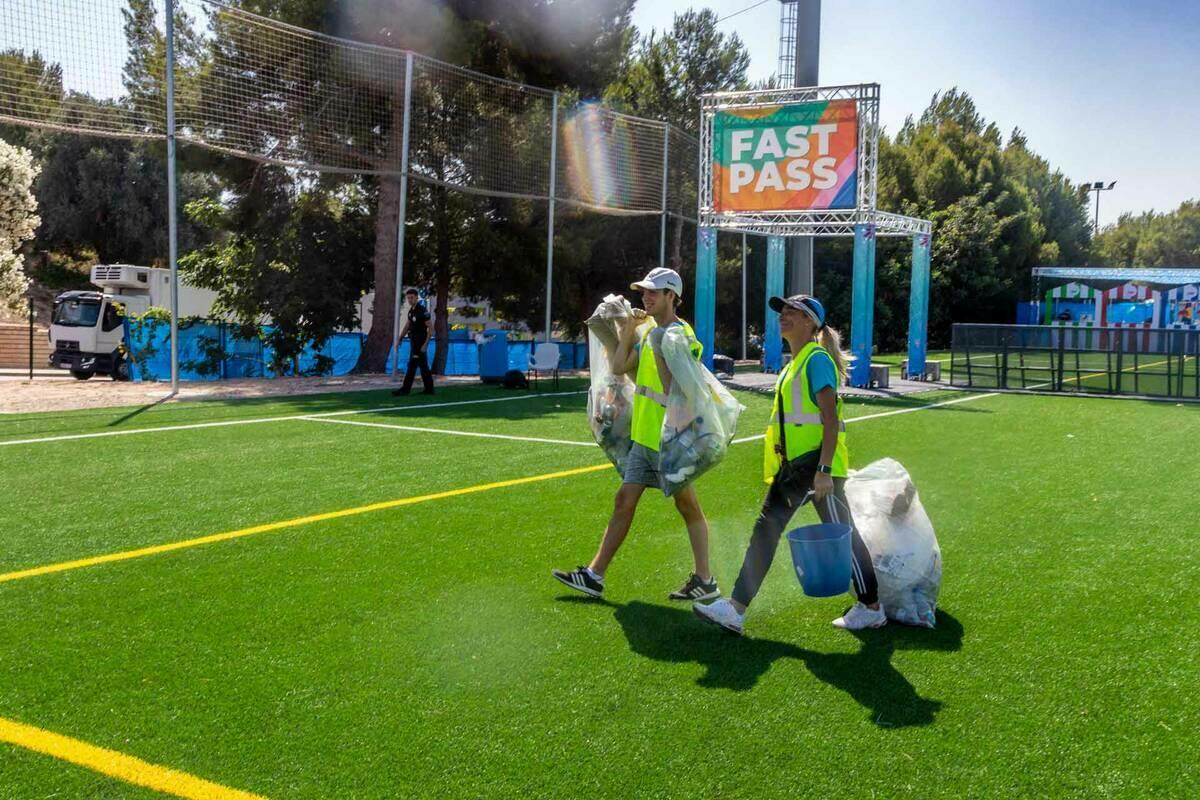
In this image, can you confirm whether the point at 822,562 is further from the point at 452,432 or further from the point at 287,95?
the point at 287,95

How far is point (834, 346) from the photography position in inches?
195

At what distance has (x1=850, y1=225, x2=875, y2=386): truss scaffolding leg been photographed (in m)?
21.2

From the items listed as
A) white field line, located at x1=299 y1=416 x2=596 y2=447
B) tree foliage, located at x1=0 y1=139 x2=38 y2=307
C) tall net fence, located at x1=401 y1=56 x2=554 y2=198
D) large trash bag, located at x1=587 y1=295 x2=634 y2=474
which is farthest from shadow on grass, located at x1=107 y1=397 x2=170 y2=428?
tree foliage, located at x1=0 y1=139 x2=38 y2=307

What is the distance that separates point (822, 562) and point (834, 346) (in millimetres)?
1082

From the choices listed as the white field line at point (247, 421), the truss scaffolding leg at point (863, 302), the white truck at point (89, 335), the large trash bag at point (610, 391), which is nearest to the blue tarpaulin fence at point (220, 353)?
the white truck at point (89, 335)

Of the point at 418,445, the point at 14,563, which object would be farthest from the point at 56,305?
the point at 14,563

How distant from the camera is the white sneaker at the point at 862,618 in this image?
4.99 m

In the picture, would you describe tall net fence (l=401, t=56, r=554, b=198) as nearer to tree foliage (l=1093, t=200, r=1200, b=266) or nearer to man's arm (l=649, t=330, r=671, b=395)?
man's arm (l=649, t=330, r=671, b=395)

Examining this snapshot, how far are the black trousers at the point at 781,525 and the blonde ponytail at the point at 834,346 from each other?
0.47m

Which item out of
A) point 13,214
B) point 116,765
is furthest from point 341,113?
point 13,214

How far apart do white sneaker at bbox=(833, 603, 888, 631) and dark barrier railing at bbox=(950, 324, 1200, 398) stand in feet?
56.4

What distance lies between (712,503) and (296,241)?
63.0ft

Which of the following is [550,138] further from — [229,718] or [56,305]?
[229,718]

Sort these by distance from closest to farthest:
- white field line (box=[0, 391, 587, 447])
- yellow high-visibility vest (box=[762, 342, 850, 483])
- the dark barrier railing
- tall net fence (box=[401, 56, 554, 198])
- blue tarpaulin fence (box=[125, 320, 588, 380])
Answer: yellow high-visibility vest (box=[762, 342, 850, 483]) < white field line (box=[0, 391, 587, 447]) < the dark barrier railing < blue tarpaulin fence (box=[125, 320, 588, 380]) < tall net fence (box=[401, 56, 554, 198])
